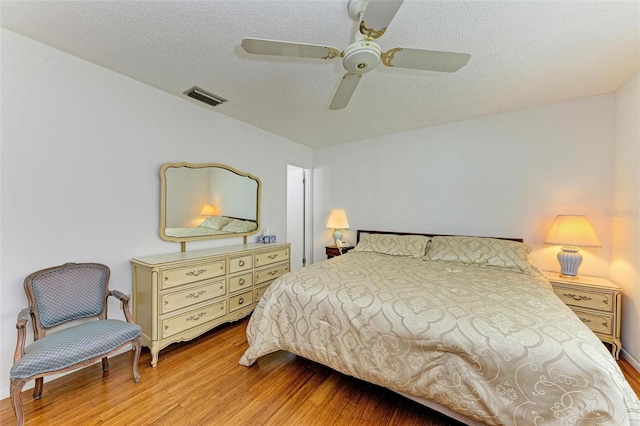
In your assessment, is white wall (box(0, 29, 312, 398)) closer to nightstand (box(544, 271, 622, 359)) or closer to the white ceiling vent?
the white ceiling vent

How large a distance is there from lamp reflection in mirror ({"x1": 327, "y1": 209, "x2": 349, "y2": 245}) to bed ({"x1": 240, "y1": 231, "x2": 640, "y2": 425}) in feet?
5.20

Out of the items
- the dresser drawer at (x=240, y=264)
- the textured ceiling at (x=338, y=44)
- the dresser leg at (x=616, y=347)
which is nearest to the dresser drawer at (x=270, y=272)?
the dresser drawer at (x=240, y=264)

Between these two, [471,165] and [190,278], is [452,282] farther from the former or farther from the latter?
[190,278]

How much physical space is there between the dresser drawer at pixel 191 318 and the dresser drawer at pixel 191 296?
0.08 metres

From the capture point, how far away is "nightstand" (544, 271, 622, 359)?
6.97 ft

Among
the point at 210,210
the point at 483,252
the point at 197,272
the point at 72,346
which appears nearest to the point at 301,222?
the point at 210,210

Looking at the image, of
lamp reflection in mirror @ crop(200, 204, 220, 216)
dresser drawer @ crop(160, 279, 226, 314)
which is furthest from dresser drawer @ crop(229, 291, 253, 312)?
lamp reflection in mirror @ crop(200, 204, 220, 216)

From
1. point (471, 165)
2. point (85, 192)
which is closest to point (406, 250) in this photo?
point (471, 165)

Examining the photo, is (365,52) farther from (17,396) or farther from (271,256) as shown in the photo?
(17,396)

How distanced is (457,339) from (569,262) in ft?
7.15

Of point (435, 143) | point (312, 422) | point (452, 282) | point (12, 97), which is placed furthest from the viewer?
point (435, 143)

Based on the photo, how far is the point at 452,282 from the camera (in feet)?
6.51

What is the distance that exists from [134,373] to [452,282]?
2.61 metres

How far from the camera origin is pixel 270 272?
3.12 metres
